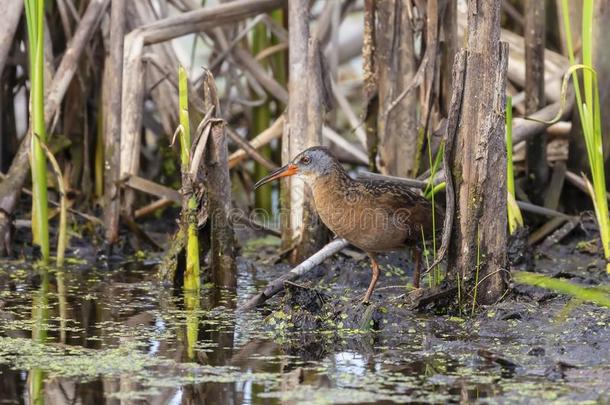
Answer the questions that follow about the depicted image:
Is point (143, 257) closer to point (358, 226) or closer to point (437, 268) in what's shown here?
point (358, 226)

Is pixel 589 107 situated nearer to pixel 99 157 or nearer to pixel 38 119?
pixel 38 119

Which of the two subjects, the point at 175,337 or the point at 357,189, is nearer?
the point at 175,337

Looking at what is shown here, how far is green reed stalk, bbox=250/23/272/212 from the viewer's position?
8.02 metres

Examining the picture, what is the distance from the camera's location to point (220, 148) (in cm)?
572

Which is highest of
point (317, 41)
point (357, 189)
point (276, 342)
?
point (317, 41)

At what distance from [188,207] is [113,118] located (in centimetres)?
109

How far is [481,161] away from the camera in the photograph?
4.79 metres

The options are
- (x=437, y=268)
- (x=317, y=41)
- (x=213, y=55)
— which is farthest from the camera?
(x=213, y=55)

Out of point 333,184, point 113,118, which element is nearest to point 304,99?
point 333,184

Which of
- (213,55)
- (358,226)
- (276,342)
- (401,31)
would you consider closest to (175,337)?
(276,342)

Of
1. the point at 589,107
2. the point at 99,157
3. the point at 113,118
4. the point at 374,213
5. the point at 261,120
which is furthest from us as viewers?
the point at 261,120

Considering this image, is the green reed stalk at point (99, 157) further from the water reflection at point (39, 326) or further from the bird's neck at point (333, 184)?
the bird's neck at point (333, 184)

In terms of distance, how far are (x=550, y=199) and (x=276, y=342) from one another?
289 cm

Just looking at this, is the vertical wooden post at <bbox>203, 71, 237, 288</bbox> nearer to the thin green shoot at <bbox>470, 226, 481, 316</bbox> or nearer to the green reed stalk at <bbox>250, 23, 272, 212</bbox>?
the thin green shoot at <bbox>470, 226, 481, 316</bbox>
